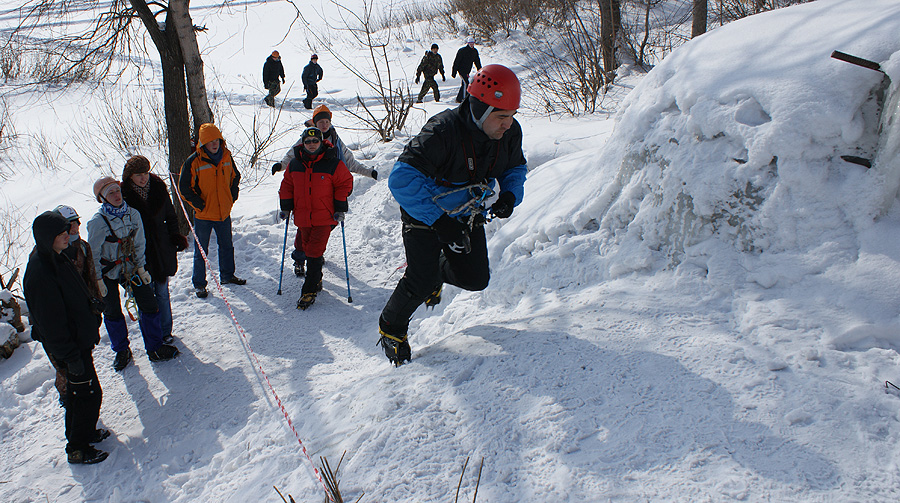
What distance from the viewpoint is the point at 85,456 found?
342cm

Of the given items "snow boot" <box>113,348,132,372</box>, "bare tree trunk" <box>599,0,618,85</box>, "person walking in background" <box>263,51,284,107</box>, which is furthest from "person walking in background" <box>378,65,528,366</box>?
"person walking in background" <box>263,51,284,107</box>

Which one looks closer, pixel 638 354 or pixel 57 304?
pixel 638 354

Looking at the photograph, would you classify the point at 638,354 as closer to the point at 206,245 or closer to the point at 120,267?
the point at 120,267

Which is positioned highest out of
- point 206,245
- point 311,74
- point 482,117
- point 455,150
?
point 311,74

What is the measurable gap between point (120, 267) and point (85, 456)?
4.58 feet

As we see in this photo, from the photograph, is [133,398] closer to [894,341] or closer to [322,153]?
[322,153]

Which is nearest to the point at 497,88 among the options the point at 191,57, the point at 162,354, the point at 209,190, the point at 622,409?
the point at 622,409

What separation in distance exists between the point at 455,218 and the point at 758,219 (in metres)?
1.86

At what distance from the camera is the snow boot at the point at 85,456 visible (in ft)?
11.2

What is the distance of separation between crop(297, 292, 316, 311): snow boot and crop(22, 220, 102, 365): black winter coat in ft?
6.90

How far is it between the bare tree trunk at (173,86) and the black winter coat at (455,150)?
15.7ft

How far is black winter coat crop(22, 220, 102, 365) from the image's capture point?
10.5 feet

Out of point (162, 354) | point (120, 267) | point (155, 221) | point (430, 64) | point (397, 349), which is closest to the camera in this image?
point (397, 349)

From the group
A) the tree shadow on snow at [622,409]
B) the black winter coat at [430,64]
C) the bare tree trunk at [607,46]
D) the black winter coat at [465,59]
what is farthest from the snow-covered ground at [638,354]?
the black winter coat at [465,59]
